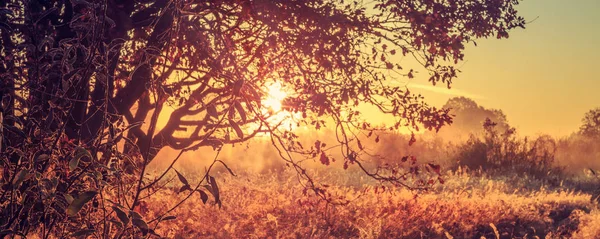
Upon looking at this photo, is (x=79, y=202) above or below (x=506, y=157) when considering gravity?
below

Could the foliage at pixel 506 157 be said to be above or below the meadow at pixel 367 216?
above

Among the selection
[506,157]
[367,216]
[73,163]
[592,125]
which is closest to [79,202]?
[73,163]

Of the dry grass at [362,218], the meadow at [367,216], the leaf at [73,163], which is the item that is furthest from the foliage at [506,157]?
the leaf at [73,163]

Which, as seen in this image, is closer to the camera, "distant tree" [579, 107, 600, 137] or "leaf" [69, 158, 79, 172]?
"leaf" [69, 158, 79, 172]

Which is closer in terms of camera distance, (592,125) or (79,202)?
(79,202)

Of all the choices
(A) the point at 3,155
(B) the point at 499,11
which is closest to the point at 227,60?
(A) the point at 3,155

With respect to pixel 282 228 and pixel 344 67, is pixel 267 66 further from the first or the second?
pixel 282 228

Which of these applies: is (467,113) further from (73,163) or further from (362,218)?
(73,163)

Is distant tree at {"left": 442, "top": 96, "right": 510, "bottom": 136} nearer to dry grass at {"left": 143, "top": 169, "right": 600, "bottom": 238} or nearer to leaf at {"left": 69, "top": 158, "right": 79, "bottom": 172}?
dry grass at {"left": 143, "top": 169, "right": 600, "bottom": 238}

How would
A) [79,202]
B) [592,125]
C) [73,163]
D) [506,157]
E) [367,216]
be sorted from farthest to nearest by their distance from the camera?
[592,125]
[506,157]
[367,216]
[73,163]
[79,202]

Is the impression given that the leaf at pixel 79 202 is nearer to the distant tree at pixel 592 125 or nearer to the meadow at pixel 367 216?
the meadow at pixel 367 216

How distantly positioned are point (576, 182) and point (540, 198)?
273 inches

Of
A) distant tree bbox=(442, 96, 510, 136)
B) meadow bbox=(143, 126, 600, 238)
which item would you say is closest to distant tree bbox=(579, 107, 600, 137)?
distant tree bbox=(442, 96, 510, 136)

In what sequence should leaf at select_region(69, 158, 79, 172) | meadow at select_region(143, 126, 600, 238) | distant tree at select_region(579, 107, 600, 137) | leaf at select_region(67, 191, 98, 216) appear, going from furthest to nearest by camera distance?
distant tree at select_region(579, 107, 600, 137) < meadow at select_region(143, 126, 600, 238) < leaf at select_region(69, 158, 79, 172) < leaf at select_region(67, 191, 98, 216)
